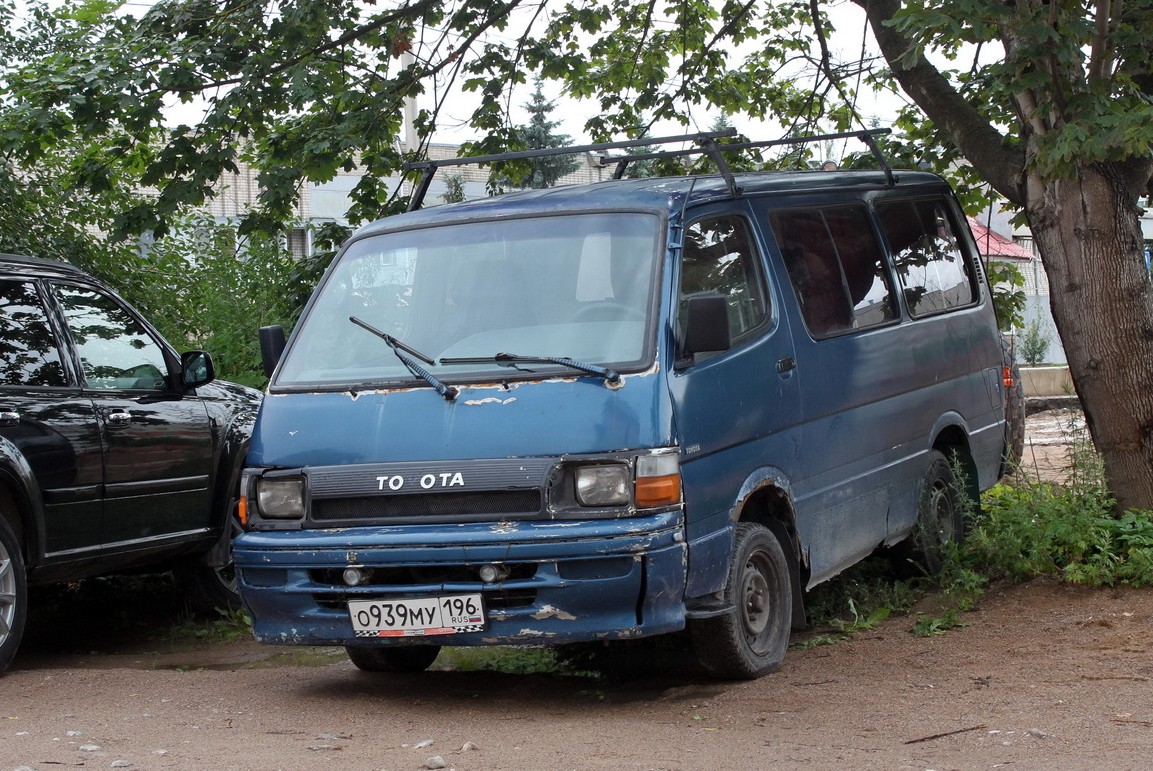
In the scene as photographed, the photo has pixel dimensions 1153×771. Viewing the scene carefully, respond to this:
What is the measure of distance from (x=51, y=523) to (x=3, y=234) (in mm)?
5166

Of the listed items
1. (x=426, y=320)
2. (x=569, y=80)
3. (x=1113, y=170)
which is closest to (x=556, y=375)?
(x=426, y=320)

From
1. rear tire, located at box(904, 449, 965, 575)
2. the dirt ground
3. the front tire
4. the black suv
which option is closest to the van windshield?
the dirt ground

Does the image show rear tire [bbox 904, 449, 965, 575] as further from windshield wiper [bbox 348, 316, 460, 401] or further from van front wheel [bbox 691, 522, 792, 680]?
windshield wiper [bbox 348, 316, 460, 401]

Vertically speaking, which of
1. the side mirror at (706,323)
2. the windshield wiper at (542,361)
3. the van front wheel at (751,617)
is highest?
the side mirror at (706,323)

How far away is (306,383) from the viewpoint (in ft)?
19.3

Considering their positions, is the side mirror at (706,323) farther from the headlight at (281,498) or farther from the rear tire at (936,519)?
the rear tire at (936,519)

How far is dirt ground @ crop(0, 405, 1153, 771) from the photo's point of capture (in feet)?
15.5

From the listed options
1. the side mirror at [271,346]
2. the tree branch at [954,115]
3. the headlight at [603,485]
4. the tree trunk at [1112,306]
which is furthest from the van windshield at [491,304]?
the tree branch at [954,115]

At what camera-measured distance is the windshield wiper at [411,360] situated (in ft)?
18.0

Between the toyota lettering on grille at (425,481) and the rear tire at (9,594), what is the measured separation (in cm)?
209

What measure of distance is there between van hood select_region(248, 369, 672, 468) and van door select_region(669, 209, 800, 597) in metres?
0.20

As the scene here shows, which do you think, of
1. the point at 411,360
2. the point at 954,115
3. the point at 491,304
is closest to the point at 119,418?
the point at 411,360

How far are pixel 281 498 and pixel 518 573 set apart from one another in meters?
1.03

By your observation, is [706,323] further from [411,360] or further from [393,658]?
[393,658]
